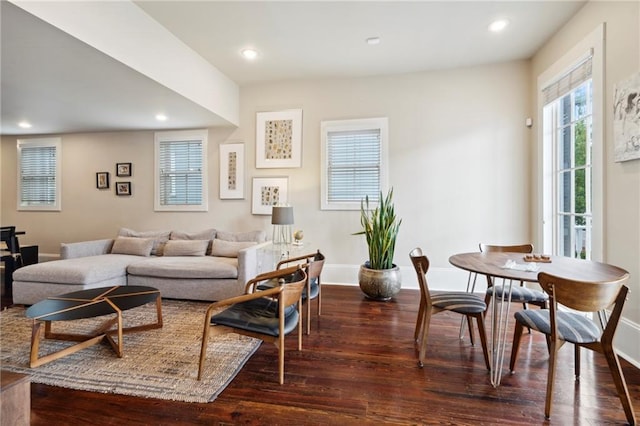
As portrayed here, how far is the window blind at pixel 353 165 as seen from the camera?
4355 mm

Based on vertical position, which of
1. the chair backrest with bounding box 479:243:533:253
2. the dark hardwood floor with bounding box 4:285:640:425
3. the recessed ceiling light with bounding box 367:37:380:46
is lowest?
the dark hardwood floor with bounding box 4:285:640:425

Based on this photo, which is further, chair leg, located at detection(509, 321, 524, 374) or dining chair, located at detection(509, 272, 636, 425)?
chair leg, located at detection(509, 321, 524, 374)

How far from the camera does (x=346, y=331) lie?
108 inches

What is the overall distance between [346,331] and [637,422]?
1.89 metres

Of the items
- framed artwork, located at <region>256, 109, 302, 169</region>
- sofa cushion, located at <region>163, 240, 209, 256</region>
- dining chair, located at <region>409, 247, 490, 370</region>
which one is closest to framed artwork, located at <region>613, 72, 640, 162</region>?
dining chair, located at <region>409, 247, 490, 370</region>

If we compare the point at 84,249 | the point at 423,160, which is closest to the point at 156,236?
the point at 84,249

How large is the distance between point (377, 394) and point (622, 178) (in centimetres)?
260

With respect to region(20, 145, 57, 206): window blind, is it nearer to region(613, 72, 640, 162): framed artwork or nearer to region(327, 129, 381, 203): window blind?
region(327, 129, 381, 203): window blind

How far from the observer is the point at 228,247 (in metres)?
4.04

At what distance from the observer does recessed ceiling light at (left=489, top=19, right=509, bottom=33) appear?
3051 mm

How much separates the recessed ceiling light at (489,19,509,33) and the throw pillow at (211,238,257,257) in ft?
12.5

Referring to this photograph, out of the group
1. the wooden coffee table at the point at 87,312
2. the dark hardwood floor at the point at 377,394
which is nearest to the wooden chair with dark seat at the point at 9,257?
the wooden coffee table at the point at 87,312

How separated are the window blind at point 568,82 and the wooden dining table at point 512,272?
194cm

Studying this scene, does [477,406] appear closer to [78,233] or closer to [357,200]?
[357,200]
